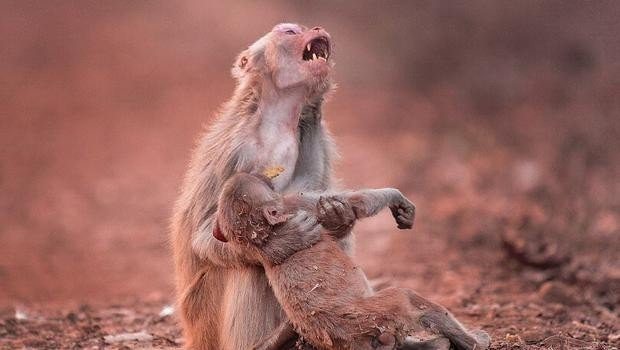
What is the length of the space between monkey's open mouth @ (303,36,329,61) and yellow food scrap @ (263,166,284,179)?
809 mm

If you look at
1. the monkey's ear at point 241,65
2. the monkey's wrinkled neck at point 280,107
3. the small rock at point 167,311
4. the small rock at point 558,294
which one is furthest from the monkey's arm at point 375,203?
the small rock at point 167,311

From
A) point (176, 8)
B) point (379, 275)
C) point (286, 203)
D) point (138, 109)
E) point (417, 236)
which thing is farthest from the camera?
point (176, 8)

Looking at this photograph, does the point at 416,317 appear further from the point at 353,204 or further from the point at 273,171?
the point at 273,171

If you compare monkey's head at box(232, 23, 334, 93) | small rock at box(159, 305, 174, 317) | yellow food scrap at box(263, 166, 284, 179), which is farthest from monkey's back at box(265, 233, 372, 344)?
small rock at box(159, 305, 174, 317)

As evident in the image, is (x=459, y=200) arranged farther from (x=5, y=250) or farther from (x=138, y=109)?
(x=138, y=109)

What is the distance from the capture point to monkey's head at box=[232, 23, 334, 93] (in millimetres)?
6270

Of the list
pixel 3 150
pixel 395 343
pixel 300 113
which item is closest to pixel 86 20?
pixel 3 150

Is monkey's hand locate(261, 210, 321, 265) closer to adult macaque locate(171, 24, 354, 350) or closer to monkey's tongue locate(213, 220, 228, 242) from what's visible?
adult macaque locate(171, 24, 354, 350)

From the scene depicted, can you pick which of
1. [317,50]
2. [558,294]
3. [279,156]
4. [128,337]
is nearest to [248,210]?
[279,156]

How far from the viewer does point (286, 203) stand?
5.61m

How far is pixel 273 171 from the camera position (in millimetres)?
5934

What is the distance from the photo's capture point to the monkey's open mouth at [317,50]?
6.35 m

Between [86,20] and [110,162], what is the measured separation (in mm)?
8182

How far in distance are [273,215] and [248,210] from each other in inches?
5.3
